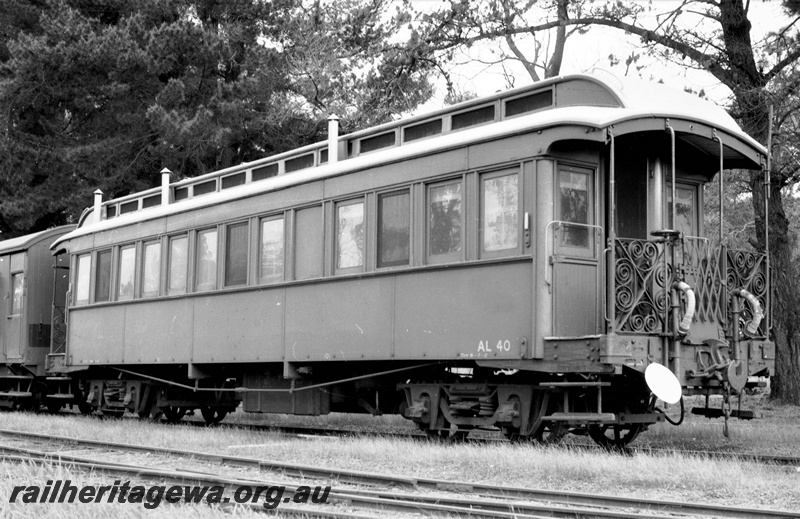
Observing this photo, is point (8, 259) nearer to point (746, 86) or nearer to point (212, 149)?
point (212, 149)

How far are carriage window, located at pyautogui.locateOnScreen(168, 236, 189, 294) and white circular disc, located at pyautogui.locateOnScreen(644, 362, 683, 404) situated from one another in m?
7.79

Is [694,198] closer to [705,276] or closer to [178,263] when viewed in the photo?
[705,276]

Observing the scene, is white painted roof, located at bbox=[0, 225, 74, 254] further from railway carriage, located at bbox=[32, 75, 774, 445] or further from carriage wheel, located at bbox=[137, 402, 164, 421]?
railway carriage, located at bbox=[32, 75, 774, 445]

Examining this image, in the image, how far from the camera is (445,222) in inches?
436

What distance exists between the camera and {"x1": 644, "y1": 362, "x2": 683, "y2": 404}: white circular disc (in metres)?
9.51

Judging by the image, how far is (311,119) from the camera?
2744 cm

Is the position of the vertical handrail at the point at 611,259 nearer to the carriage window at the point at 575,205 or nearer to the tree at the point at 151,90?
the carriage window at the point at 575,205

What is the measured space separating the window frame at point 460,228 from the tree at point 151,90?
41.7ft

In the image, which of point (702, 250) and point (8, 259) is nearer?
point (702, 250)

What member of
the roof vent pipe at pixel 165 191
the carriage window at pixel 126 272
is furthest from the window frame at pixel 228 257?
the carriage window at pixel 126 272

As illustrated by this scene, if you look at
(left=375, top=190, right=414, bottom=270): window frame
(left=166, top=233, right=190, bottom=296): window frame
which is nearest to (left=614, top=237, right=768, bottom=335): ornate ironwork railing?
(left=375, top=190, right=414, bottom=270): window frame

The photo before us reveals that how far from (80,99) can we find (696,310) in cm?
2055

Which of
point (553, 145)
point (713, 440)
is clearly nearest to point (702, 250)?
point (553, 145)

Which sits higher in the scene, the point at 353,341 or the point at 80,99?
the point at 80,99
